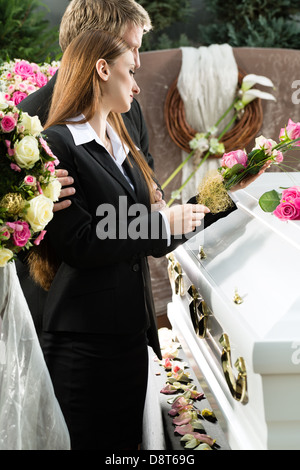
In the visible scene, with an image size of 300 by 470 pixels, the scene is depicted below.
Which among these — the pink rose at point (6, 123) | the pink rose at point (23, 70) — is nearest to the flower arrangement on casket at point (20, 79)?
the pink rose at point (23, 70)

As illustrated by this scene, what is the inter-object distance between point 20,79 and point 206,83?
189cm

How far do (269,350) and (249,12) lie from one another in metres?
4.49

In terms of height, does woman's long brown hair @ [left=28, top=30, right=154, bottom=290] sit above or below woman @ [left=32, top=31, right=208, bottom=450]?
above

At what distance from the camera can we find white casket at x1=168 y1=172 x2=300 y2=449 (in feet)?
3.99

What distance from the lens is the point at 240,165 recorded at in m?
1.81

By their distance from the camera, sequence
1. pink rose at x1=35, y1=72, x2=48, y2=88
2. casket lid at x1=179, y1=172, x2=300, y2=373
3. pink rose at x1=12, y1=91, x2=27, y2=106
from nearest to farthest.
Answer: casket lid at x1=179, y1=172, x2=300, y2=373 → pink rose at x1=12, y1=91, x2=27, y2=106 → pink rose at x1=35, y1=72, x2=48, y2=88

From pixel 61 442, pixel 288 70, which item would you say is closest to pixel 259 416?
pixel 61 442

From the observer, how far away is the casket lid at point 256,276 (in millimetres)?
1188

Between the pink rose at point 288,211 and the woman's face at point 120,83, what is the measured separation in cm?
53

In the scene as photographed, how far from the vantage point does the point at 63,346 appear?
5.26 feet

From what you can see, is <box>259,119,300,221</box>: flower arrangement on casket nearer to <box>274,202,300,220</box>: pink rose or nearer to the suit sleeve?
<box>274,202,300,220</box>: pink rose

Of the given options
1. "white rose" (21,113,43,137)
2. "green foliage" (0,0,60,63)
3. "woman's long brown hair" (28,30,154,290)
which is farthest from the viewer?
"green foliage" (0,0,60,63)

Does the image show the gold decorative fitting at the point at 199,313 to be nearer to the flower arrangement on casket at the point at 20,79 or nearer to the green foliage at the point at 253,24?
the flower arrangement on casket at the point at 20,79

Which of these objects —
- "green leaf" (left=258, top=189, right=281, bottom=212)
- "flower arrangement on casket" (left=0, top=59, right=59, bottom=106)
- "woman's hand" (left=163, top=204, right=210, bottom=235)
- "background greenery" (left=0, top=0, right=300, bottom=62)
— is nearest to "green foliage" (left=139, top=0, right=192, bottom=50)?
"background greenery" (left=0, top=0, right=300, bottom=62)
